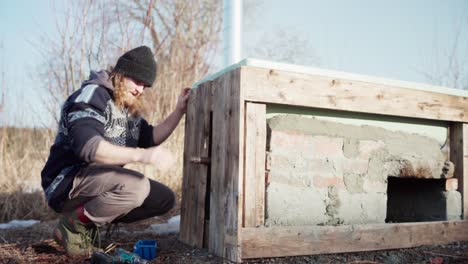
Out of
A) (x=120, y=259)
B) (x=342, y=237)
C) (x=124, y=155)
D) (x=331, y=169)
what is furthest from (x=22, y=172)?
(x=342, y=237)

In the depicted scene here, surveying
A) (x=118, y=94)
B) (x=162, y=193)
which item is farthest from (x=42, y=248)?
(x=118, y=94)

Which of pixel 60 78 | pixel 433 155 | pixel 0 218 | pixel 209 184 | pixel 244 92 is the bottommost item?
pixel 0 218

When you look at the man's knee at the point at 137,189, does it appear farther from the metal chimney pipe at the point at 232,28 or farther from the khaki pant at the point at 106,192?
the metal chimney pipe at the point at 232,28

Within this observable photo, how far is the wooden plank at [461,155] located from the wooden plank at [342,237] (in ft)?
0.87

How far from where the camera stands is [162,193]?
335cm

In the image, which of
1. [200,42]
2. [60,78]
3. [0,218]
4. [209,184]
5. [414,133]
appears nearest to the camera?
[209,184]

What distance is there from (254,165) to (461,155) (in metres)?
2.08

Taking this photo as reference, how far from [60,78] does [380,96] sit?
408cm

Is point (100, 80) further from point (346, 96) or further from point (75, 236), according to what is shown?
point (346, 96)

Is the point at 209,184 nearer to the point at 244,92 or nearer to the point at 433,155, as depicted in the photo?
the point at 244,92

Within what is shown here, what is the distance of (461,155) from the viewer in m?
3.62

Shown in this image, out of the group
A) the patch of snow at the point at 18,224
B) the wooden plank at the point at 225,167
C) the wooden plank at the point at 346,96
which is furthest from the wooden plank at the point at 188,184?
the patch of snow at the point at 18,224

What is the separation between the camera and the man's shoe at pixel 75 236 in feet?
9.48

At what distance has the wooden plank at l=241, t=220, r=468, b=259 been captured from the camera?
2.68 meters
